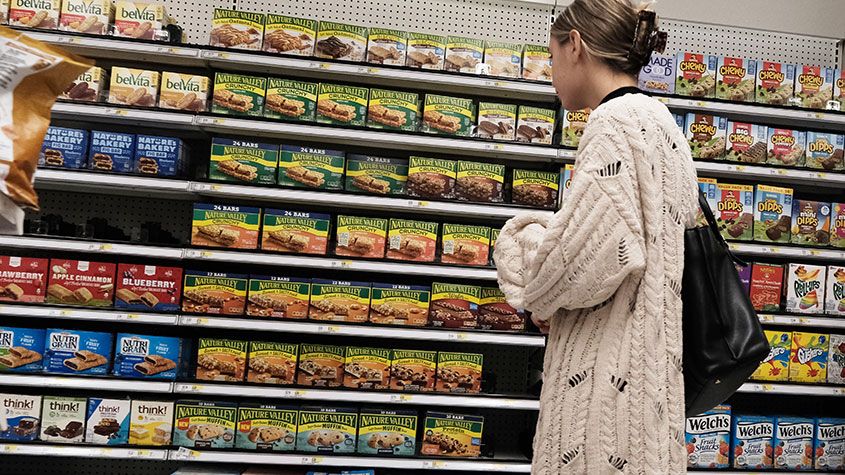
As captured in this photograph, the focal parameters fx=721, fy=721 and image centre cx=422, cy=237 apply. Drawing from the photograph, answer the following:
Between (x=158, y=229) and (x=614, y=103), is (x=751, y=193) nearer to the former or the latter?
(x=614, y=103)

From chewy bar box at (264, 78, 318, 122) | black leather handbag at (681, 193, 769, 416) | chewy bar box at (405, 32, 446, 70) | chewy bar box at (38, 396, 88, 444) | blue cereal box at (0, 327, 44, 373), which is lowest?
chewy bar box at (38, 396, 88, 444)

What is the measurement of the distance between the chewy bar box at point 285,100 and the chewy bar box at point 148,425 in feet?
5.10

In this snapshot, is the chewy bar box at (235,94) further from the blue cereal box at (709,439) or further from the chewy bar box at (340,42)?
the blue cereal box at (709,439)

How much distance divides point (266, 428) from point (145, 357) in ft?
2.27

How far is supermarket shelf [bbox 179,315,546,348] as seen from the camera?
3.56 meters

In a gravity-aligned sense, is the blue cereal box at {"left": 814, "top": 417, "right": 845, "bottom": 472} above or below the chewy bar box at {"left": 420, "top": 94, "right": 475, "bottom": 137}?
below

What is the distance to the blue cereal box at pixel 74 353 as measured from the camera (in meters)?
3.53

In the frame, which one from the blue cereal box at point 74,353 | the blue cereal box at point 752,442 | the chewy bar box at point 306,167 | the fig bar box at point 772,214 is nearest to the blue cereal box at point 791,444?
the blue cereal box at point 752,442

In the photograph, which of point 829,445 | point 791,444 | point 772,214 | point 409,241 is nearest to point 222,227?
point 409,241

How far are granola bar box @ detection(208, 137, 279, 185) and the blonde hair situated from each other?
2.38m

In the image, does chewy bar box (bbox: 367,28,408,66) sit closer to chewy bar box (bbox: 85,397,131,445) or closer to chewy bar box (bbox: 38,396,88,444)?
chewy bar box (bbox: 85,397,131,445)

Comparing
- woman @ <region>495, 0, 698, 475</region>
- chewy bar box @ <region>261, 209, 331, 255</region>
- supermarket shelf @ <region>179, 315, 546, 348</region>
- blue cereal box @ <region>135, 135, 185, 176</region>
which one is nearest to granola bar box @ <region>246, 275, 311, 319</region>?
supermarket shelf @ <region>179, 315, 546, 348</region>

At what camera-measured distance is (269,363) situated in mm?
3613

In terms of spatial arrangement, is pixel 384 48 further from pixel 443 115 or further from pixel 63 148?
pixel 63 148
